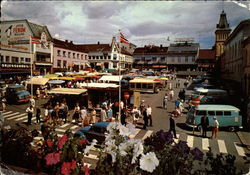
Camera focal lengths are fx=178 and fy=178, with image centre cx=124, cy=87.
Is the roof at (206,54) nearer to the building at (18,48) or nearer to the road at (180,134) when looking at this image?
the road at (180,134)

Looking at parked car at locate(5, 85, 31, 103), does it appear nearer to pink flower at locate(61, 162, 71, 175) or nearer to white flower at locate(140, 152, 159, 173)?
pink flower at locate(61, 162, 71, 175)

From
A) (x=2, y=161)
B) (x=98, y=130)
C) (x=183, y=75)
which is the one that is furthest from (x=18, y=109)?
(x=183, y=75)

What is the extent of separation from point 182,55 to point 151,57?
12354 millimetres

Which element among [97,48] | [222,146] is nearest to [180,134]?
[222,146]

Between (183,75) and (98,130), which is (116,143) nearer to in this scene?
(98,130)

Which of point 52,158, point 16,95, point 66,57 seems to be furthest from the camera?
point 66,57

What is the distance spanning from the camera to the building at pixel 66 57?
4575 cm

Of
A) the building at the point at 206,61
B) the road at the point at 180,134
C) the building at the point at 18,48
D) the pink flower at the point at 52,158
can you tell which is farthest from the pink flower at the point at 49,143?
the building at the point at 206,61

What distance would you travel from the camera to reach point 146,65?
72312 millimetres

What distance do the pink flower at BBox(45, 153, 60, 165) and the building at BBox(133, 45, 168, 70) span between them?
6776 cm

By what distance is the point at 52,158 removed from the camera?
3145mm

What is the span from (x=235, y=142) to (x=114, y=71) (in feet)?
143

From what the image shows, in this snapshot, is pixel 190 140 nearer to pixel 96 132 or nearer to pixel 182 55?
pixel 96 132

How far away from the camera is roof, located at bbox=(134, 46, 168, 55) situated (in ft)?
233
